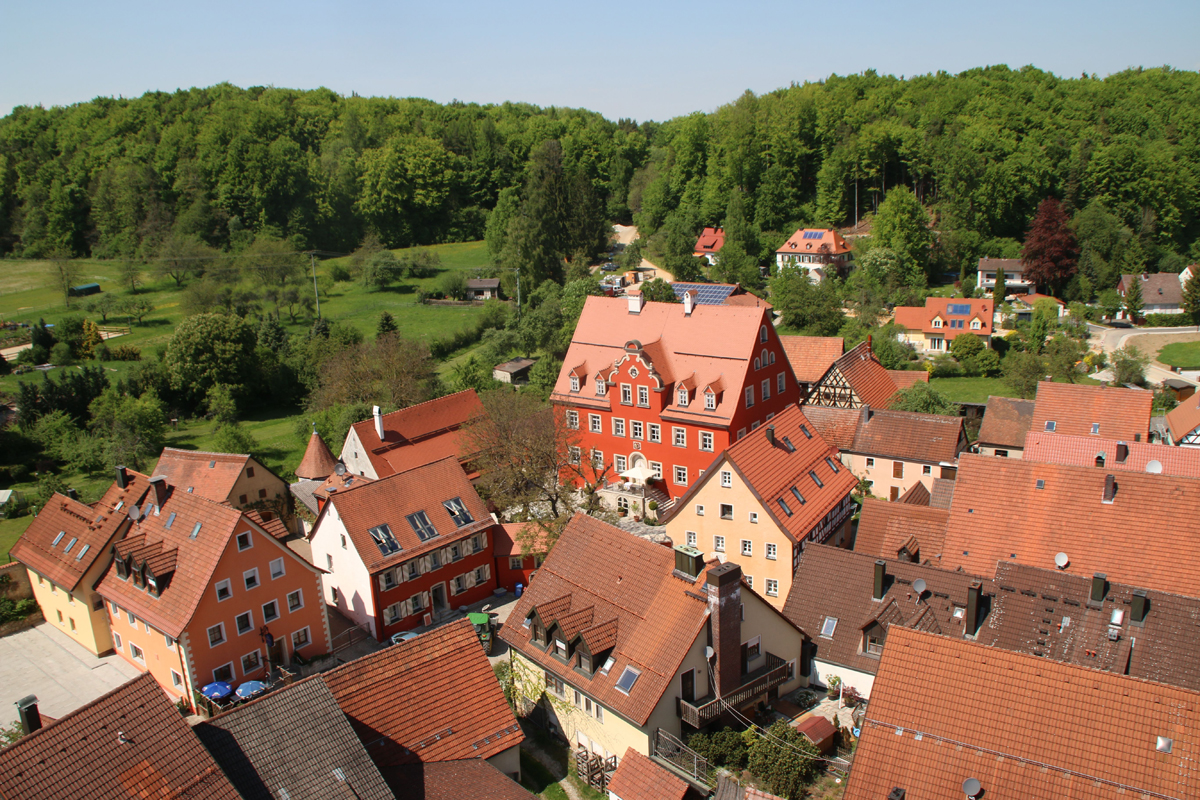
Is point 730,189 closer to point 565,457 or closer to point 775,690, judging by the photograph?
point 565,457

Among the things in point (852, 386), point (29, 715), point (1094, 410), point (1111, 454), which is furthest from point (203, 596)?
point (1094, 410)

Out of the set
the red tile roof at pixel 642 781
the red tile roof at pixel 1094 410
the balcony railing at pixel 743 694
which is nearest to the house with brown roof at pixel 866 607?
the balcony railing at pixel 743 694

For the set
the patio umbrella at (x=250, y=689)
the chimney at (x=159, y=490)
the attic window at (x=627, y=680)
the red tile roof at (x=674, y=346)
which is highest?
the red tile roof at (x=674, y=346)

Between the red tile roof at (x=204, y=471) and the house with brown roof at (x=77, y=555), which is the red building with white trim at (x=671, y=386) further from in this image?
the house with brown roof at (x=77, y=555)

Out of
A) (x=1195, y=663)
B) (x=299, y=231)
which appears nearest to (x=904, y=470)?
(x=1195, y=663)

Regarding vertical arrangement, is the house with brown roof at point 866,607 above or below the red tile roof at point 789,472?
below

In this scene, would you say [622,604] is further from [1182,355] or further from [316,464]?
[1182,355]
